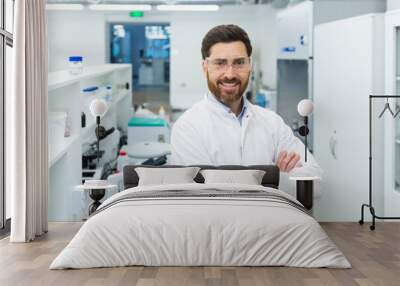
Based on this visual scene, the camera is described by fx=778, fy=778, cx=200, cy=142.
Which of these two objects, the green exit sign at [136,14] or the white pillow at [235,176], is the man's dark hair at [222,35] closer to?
the green exit sign at [136,14]

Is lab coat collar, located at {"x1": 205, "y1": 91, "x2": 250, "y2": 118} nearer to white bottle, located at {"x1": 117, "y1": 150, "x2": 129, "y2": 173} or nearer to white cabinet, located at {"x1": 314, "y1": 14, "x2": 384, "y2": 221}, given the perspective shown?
white cabinet, located at {"x1": 314, "y1": 14, "x2": 384, "y2": 221}

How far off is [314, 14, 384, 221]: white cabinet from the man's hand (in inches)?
10.3

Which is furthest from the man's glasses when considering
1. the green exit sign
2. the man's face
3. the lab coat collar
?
the green exit sign

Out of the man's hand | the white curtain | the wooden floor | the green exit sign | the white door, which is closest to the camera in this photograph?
the wooden floor

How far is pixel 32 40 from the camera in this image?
7.02m

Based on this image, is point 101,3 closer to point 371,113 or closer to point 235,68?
point 235,68

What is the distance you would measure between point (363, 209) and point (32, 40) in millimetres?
3668

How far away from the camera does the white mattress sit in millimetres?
5719

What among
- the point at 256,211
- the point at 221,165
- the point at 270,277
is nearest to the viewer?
the point at 270,277

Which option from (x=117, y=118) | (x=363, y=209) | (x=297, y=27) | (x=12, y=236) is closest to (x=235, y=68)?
(x=297, y=27)

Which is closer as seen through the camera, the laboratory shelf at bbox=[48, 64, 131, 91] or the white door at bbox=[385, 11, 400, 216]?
the white door at bbox=[385, 11, 400, 216]

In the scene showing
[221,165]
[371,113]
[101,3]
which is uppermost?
[101,3]

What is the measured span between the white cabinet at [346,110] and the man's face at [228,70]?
79cm

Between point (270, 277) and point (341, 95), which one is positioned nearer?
point (270, 277)
